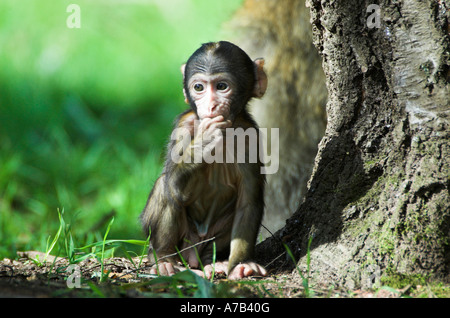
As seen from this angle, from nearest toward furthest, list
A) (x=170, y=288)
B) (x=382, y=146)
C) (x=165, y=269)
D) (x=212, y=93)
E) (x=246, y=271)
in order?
1. (x=170, y=288)
2. (x=382, y=146)
3. (x=246, y=271)
4. (x=165, y=269)
5. (x=212, y=93)

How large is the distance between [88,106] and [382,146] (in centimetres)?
656

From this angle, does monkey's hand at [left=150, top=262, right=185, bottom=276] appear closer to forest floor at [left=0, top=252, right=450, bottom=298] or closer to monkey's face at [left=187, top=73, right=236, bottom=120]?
forest floor at [left=0, top=252, right=450, bottom=298]

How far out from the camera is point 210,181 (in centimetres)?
486

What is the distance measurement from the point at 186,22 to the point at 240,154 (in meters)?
7.12

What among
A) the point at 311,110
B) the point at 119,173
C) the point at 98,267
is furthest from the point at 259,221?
the point at 119,173

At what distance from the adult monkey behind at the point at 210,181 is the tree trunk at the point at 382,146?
57 centimetres

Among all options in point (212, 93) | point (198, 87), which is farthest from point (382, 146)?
point (198, 87)

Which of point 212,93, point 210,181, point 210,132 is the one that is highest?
point 212,93

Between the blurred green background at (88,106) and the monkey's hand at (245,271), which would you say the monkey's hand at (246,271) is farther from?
the blurred green background at (88,106)

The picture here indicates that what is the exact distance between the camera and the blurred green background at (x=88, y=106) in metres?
7.59

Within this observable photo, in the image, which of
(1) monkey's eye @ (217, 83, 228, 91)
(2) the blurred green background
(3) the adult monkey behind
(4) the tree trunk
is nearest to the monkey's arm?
(3) the adult monkey behind

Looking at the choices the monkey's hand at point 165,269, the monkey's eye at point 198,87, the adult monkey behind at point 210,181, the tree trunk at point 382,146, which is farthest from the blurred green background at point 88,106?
the tree trunk at point 382,146

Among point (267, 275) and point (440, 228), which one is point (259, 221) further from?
point (440, 228)

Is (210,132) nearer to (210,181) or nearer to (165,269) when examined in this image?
(210,181)
